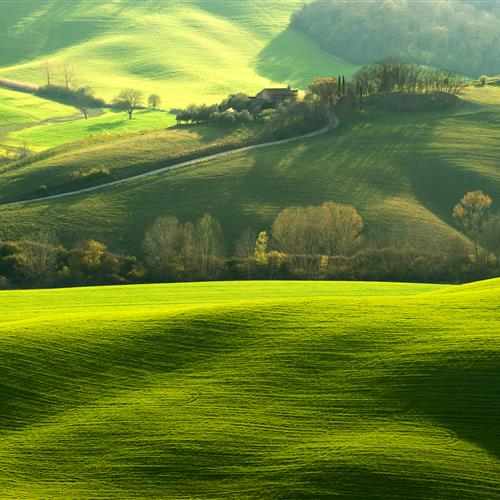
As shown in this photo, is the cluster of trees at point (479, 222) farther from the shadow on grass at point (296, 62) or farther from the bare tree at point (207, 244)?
the shadow on grass at point (296, 62)

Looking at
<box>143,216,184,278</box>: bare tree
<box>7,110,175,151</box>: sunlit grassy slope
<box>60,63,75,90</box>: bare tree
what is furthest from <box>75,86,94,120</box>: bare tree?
<box>143,216,184,278</box>: bare tree

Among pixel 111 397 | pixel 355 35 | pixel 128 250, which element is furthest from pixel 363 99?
pixel 111 397

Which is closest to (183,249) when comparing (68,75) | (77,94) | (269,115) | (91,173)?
(91,173)

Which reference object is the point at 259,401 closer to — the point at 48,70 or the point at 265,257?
the point at 265,257

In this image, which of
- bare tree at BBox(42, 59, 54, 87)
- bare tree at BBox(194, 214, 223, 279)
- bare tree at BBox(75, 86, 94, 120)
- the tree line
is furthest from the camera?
bare tree at BBox(42, 59, 54, 87)

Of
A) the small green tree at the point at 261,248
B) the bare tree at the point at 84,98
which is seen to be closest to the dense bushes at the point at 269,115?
the small green tree at the point at 261,248

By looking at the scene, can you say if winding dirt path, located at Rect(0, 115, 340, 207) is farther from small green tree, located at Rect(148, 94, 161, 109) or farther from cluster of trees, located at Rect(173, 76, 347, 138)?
small green tree, located at Rect(148, 94, 161, 109)
